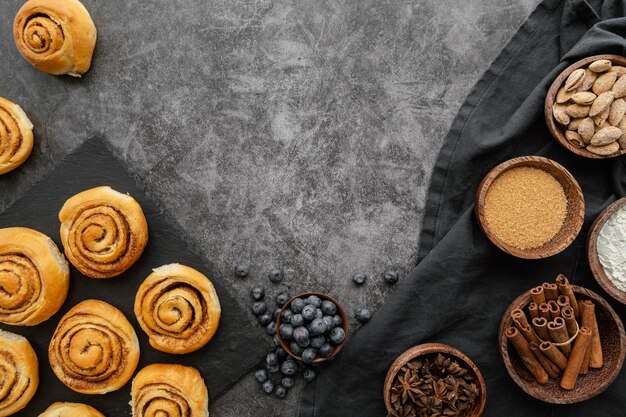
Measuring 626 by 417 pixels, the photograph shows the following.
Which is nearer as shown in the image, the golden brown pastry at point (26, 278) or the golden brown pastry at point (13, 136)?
the golden brown pastry at point (26, 278)

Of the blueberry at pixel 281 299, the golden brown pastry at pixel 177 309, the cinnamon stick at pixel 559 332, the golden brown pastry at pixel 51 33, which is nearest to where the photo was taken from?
the cinnamon stick at pixel 559 332

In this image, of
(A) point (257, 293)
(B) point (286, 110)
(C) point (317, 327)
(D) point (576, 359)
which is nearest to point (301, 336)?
(C) point (317, 327)

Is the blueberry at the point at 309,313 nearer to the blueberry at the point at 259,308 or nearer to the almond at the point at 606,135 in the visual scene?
the blueberry at the point at 259,308

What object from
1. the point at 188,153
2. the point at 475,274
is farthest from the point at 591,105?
the point at 188,153

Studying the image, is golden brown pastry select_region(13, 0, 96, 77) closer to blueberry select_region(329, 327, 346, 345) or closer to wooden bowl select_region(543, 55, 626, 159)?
blueberry select_region(329, 327, 346, 345)

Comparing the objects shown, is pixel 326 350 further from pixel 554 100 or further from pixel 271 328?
pixel 554 100

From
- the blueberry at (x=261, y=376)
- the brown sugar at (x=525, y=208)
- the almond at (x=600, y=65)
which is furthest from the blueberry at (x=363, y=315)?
the almond at (x=600, y=65)
